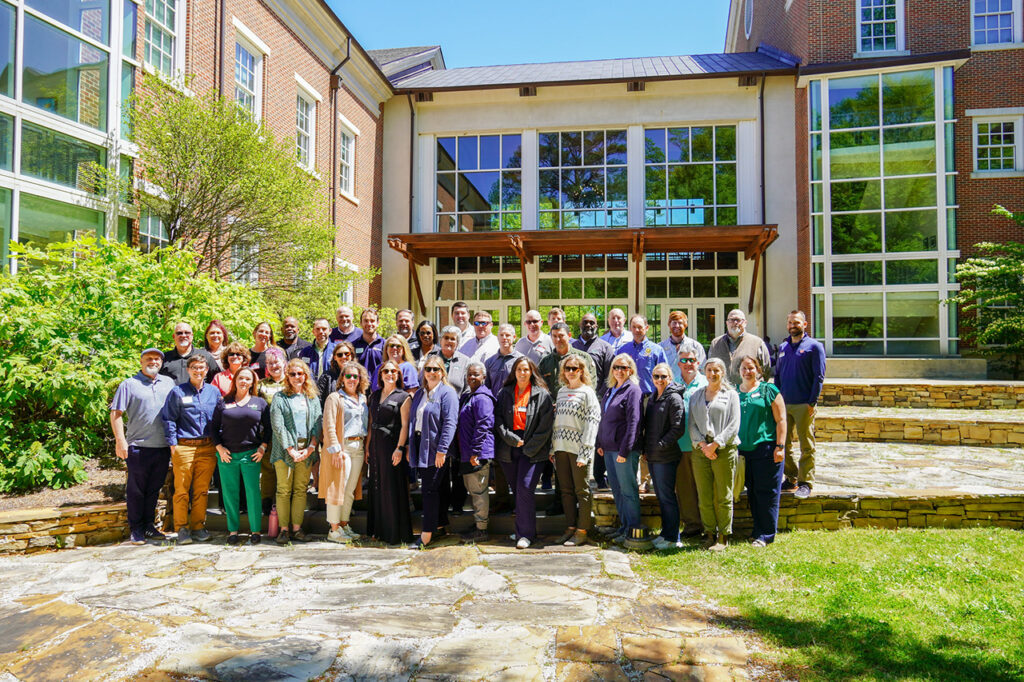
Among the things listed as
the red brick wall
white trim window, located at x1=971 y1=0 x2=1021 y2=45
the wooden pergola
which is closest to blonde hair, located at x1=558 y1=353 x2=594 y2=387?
the red brick wall

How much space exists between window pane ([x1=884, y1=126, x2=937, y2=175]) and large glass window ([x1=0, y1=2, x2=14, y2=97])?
60.9 feet

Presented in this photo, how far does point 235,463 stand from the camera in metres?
6.18

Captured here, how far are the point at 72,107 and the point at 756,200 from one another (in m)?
16.0

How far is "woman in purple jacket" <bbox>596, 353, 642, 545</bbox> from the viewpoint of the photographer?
5.86 meters

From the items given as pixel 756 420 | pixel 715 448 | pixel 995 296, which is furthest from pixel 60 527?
pixel 995 296

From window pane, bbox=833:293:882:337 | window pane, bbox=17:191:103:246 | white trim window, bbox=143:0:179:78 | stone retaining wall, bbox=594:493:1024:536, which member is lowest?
stone retaining wall, bbox=594:493:1024:536

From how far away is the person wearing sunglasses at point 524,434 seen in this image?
607cm

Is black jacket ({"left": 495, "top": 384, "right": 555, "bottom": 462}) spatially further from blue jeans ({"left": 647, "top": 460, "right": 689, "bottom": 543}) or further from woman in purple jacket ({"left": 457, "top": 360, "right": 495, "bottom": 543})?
blue jeans ({"left": 647, "top": 460, "right": 689, "bottom": 543})

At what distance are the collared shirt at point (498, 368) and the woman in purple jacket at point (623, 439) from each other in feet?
3.41

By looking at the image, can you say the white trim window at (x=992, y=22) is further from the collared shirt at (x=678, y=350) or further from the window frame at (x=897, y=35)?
the collared shirt at (x=678, y=350)

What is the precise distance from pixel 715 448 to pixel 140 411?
5143 mm

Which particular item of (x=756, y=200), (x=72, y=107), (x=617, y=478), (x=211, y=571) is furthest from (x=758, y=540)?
(x=756, y=200)

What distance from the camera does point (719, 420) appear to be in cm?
569

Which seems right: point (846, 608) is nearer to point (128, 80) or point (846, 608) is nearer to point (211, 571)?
point (211, 571)
